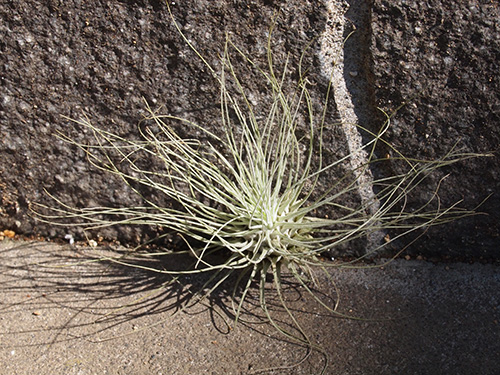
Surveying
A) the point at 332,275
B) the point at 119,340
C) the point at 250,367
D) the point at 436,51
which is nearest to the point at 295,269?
the point at 332,275

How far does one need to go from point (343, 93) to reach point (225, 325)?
48cm

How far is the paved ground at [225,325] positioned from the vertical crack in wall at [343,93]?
0.15 meters

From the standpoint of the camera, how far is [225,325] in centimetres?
98

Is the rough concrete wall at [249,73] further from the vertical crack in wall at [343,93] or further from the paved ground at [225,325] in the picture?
the paved ground at [225,325]

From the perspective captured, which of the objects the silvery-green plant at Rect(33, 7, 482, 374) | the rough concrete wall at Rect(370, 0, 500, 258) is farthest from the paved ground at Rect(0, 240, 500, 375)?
the rough concrete wall at Rect(370, 0, 500, 258)

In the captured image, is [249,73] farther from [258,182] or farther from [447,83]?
[447,83]

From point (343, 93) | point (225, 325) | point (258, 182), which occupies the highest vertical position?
point (343, 93)

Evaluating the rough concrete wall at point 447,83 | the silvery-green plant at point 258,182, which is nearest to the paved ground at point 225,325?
the silvery-green plant at point 258,182

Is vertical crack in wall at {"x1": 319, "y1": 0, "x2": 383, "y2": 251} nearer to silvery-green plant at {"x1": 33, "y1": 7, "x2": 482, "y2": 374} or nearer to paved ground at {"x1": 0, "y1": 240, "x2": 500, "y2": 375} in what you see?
silvery-green plant at {"x1": 33, "y1": 7, "x2": 482, "y2": 374}

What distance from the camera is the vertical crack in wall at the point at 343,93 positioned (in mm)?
1030

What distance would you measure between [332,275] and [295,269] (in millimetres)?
76

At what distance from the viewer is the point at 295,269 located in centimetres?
106

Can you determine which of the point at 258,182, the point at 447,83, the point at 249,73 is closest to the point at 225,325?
the point at 258,182

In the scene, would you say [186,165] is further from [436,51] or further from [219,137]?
[436,51]
